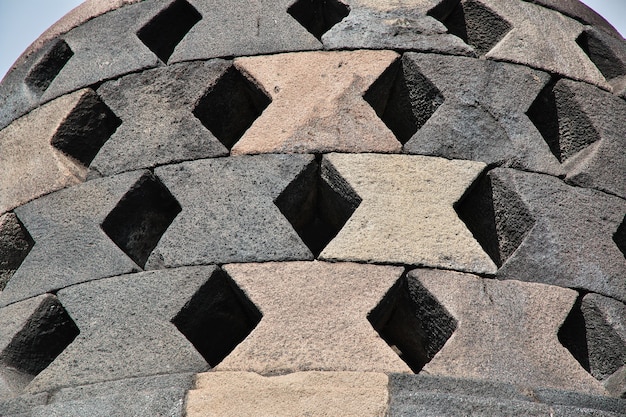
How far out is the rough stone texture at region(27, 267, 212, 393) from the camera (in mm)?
2701

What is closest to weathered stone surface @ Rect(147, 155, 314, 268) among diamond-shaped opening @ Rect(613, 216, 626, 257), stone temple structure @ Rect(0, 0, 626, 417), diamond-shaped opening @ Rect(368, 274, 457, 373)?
stone temple structure @ Rect(0, 0, 626, 417)

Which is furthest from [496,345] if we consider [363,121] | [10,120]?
[10,120]

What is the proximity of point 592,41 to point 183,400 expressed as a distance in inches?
81.1

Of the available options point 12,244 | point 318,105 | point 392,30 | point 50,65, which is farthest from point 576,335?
point 50,65

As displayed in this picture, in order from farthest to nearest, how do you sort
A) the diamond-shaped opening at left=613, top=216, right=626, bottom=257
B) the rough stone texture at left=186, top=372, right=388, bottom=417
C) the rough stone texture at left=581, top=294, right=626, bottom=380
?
the diamond-shaped opening at left=613, top=216, right=626, bottom=257 → the rough stone texture at left=581, top=294, right=626, bottom=380 → the rough stone texture at left=186, top=372, right=388, bottom=417

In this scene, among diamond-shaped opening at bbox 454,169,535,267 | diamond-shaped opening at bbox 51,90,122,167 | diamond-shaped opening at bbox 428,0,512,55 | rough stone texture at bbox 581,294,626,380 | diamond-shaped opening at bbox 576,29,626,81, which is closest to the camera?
rough stone texture at bbox 581,294,626,380

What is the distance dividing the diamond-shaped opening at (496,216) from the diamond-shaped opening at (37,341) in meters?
1.16

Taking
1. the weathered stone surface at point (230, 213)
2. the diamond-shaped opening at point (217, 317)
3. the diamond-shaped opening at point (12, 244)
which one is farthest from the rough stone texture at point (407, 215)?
the diamond-shaped opening at point (12, 244)

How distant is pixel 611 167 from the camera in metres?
3.31

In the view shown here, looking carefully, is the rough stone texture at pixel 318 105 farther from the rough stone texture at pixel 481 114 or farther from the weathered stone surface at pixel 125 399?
the weathered stone surface at pixel 125 399

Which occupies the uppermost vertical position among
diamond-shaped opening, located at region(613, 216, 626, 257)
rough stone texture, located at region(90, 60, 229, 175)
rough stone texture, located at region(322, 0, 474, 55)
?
rough stone texture, located at region(322, 0, 474, 55)

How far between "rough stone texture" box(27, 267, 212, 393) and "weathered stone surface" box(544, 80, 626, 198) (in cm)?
125

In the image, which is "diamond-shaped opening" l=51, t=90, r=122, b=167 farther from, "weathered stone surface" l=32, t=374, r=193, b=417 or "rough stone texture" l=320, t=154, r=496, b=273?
"weathered stone surface" l=32, t=374, r=193, b=417

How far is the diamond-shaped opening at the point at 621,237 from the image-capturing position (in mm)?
3212
